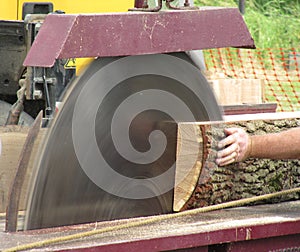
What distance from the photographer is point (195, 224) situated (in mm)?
3072

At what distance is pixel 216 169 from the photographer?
11.2 feet

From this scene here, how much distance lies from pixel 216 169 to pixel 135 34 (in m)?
0.74

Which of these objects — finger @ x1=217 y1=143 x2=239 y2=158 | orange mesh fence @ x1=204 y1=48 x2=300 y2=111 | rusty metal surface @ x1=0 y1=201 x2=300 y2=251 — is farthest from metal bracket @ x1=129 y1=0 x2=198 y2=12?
orange mesh fence @ x1=204 y1=48 x2=300 y2=111

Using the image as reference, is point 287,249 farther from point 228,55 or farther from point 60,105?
point 228,55

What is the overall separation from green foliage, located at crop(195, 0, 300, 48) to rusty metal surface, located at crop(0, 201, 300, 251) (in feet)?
36.6

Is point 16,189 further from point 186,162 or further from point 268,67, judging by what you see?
point 268,67

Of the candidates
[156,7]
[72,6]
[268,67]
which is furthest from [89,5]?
[268,67]

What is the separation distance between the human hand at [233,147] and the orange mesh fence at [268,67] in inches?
279

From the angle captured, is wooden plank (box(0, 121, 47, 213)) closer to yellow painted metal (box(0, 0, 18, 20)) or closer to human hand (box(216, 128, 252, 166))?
human hand (box(216, 128, 252, 166))

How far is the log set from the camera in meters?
3.34

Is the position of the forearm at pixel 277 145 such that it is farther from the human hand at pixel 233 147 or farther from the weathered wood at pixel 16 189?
the weathered wood at pixel 16 189

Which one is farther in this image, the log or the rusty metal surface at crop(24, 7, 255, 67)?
the log

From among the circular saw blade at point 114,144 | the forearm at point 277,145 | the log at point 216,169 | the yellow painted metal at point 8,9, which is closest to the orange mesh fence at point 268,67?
the yellow painted metal at point 8,9

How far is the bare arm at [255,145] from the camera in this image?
3.38 meters
